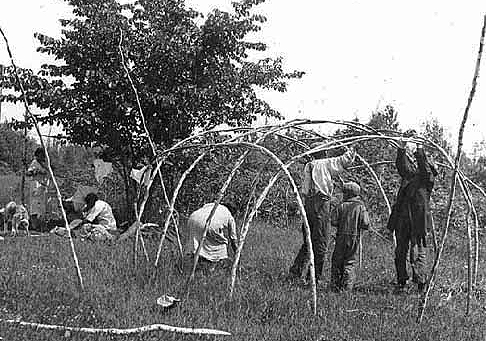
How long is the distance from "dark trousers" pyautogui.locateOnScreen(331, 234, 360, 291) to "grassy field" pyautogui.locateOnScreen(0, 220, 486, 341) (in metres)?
0.24

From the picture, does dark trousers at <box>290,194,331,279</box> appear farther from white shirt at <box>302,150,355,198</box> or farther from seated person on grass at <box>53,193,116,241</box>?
seated person on grass at <box>53,193,116,241</box>

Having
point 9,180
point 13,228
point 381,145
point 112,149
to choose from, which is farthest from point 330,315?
point 9,180

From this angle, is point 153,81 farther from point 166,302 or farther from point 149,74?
point 166,302

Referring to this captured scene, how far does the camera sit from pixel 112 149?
643 inches

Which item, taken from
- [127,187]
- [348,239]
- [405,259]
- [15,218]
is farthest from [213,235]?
Result: [127,187]

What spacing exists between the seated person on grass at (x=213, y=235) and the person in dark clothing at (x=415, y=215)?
2399 mm

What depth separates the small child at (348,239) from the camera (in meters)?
8.80

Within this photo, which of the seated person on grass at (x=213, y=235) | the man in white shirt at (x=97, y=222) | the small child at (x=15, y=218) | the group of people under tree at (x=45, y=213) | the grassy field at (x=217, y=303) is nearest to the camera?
the grassy field at (x=217, y=303)

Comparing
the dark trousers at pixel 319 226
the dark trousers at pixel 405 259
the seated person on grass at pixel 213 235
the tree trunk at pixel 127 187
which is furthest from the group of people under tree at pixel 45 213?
the dark trousers at pixel 405 259

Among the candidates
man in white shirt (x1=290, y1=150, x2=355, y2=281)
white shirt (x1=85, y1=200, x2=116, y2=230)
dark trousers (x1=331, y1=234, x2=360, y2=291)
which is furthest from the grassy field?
white shirt (x1=85, y1=200, x2=116, y2=230)

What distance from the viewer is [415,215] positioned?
29.6 feet

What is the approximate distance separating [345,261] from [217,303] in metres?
2.25

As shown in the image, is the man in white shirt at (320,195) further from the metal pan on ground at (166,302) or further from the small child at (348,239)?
the metal pan on ground at (166,302)

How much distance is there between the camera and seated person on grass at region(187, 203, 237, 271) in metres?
9.23
